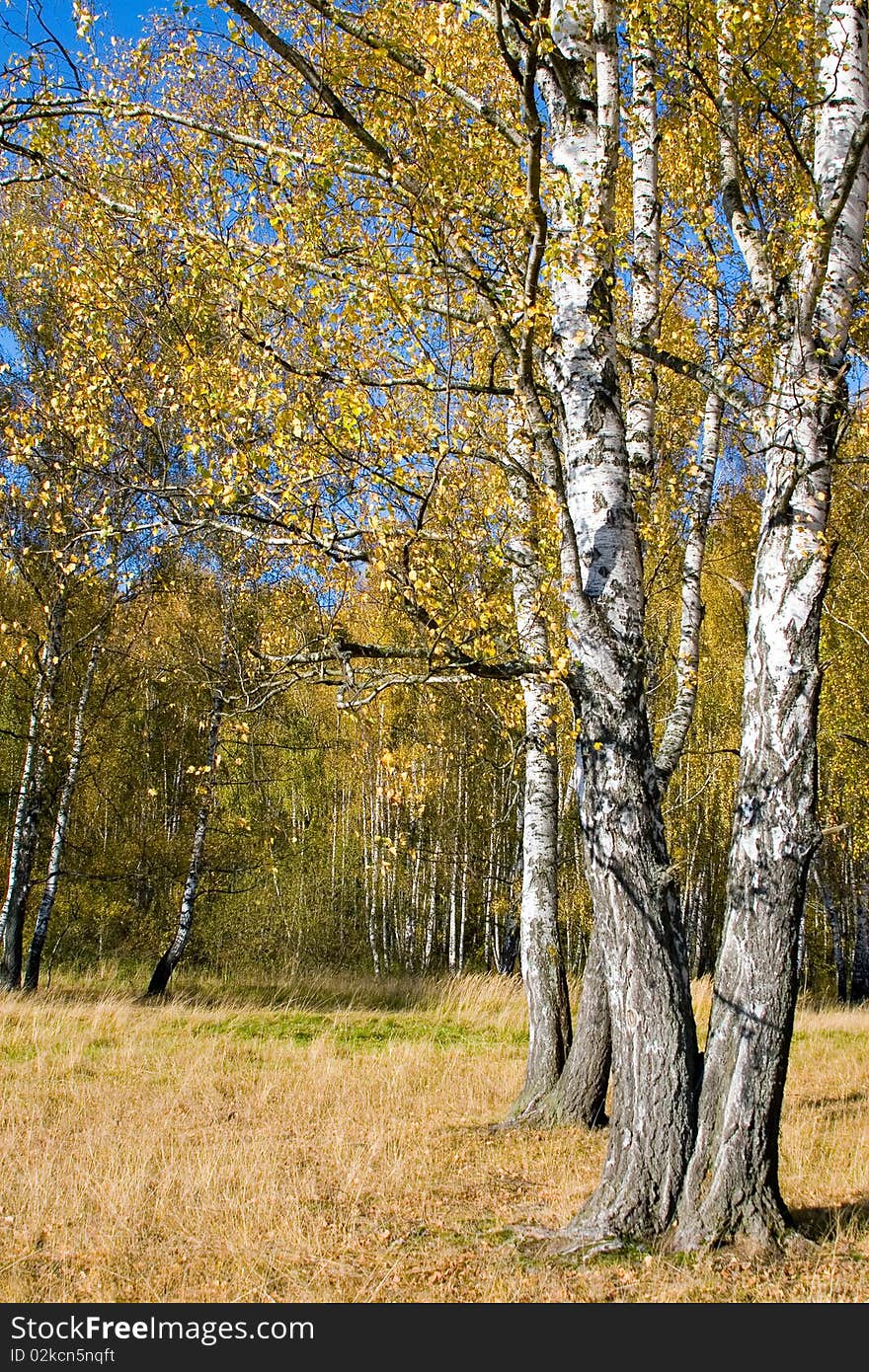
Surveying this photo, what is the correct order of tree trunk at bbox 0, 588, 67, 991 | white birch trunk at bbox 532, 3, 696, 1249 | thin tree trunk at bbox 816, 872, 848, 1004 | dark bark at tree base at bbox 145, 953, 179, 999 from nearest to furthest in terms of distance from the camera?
1. white birch trunk at bbox 532, 3, 696, 1249
2. tree trunk at bbox 0, 588, 67, 991
3. dark bark at tree base at bbox 145, 953, 179, 999
4. thin tree trunk at bbox 816, 872, 848, 1004

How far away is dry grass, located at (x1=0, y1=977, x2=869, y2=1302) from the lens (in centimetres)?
468

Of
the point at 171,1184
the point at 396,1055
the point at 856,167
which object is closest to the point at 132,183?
the point at 856,167

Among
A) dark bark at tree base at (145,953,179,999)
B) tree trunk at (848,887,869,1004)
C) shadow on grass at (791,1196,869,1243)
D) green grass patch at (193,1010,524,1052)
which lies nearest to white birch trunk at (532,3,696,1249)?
shadow on grass at (791,1196,869,1243)

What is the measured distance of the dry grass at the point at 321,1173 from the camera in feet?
15.4

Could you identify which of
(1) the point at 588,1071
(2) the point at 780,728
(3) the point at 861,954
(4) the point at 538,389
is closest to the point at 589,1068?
(1) the point at 588,1071

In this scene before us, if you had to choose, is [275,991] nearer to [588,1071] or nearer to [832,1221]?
[588,1071]

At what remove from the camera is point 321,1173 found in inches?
258

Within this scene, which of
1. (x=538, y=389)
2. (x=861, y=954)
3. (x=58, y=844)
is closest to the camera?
(x=538, y=389)

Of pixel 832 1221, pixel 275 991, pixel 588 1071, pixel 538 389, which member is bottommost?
pixel 275 991

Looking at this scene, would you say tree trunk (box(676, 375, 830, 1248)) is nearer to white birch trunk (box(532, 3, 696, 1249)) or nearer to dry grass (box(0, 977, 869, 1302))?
white birch trunk (box(532, 3, 696, 1249))

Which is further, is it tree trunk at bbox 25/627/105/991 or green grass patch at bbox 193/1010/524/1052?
tree trunk at bbox 25/627/105/991

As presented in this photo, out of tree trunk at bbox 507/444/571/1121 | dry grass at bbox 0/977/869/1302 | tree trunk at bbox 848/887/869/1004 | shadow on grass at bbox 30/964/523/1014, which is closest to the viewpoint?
dry grass at bbox 0/977/869/1302

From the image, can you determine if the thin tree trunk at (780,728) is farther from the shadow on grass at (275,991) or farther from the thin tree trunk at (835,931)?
the thin tree trunk at (835,931)

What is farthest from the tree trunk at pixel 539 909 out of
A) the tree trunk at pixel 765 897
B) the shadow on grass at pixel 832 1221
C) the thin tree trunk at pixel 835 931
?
the thin tree trunk at pixel 835 931
